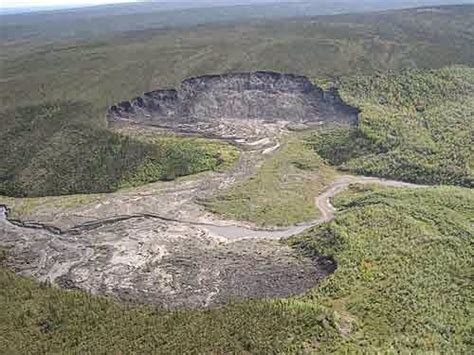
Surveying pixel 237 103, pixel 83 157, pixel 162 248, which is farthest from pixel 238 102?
pixel 162 248

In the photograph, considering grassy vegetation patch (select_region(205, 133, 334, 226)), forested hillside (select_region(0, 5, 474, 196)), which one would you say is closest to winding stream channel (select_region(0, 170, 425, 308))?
grassy vegetation patch (select_region(205, 133, 334, 226))

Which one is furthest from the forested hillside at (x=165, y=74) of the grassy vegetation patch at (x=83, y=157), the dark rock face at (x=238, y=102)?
the dark rock face at (x=238, y=102)

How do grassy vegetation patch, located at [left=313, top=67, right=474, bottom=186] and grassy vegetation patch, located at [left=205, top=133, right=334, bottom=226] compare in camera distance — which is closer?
grassy vegetation patch, located at [left=205, top=133, right=334, bottom=226]

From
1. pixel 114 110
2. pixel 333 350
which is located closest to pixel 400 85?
pixel 114 110

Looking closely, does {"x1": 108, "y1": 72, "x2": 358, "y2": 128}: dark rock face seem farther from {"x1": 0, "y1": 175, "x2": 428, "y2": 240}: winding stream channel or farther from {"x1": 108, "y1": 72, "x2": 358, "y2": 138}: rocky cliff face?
{"x1": 0, "y1": 175, "x2": 428, "y2": 240}: winding stream channel

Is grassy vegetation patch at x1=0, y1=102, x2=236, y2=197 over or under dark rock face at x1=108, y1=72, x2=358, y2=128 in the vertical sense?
under

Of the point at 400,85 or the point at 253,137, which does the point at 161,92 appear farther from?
the point at 400,85

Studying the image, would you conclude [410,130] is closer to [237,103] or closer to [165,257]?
[237,103]
